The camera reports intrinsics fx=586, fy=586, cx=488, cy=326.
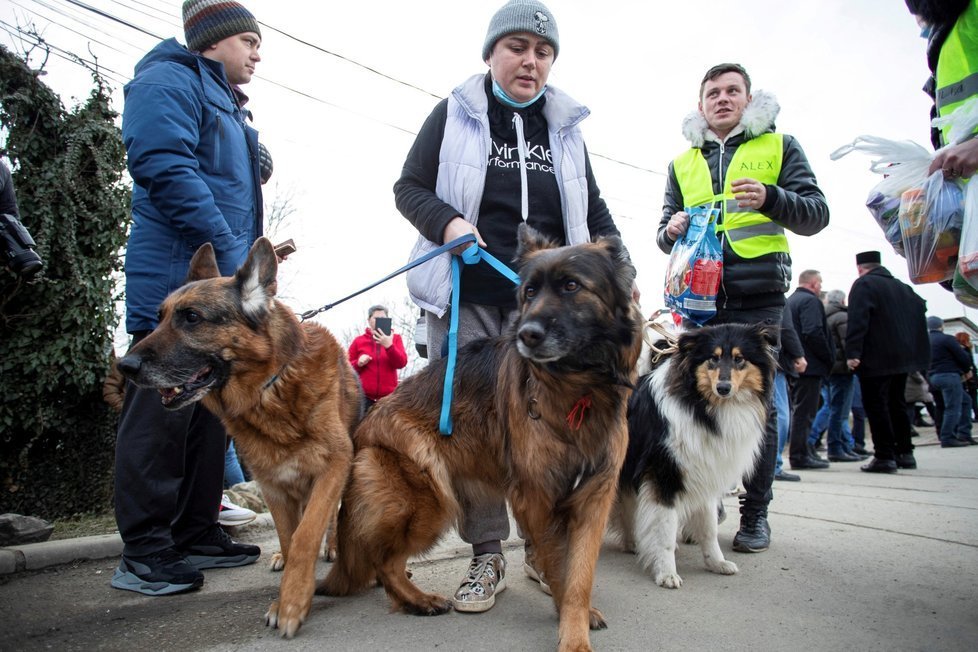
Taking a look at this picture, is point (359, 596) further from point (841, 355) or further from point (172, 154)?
point (841, 355)

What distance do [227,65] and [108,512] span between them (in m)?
3.45

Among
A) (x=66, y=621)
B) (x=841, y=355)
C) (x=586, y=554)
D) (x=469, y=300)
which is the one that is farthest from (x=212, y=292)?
(x=841, y=355)

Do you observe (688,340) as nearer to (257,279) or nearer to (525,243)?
(525,243)

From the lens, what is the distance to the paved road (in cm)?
219

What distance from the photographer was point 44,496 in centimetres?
431

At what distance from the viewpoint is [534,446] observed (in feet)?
7.61

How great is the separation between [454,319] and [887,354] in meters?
6.72

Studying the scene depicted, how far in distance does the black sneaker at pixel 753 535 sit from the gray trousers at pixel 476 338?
4.96 ft

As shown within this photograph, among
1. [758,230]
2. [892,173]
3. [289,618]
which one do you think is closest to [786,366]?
[758,230]

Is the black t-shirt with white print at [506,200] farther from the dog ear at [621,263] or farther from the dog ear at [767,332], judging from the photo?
the dog ear at [767,332]

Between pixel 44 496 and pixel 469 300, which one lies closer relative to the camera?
pixel 469 300

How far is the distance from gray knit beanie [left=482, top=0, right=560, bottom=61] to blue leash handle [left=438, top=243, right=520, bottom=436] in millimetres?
1130

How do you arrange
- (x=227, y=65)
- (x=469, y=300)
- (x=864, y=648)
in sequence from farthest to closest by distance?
(x=227, y=65) < (x=469, y=300) < (x=864, y=648)

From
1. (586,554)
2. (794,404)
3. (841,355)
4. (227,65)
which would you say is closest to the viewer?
(586,554)
